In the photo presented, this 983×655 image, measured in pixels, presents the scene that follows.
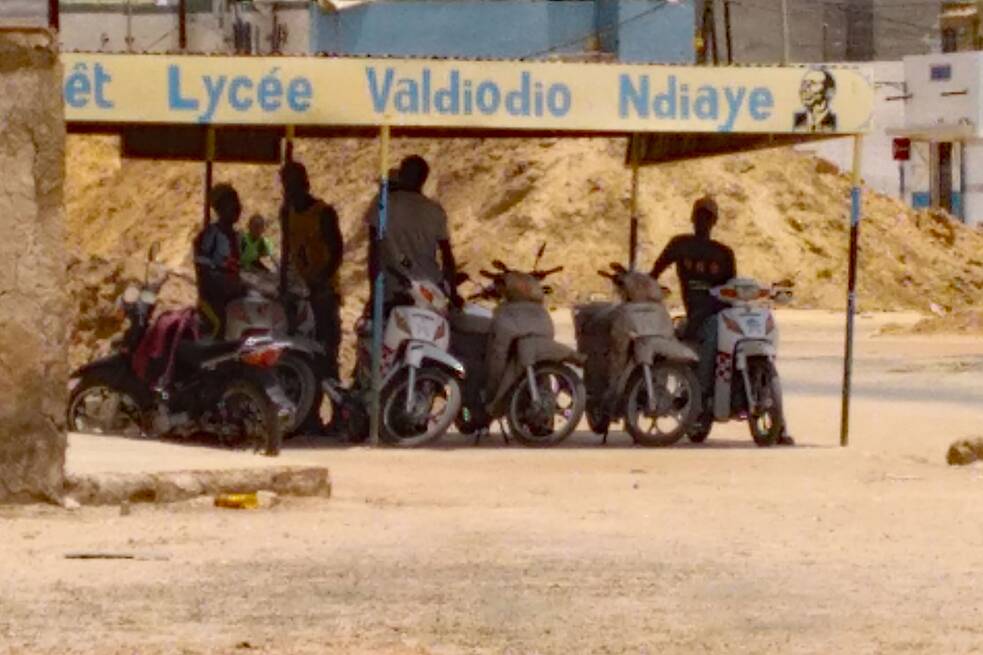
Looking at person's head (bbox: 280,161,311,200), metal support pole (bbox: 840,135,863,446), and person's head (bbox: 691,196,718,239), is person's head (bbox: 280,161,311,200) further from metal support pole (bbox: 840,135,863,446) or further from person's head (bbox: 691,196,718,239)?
metal support pole (bbox: 840,135,863,446)

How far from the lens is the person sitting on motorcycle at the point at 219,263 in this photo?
17484 mm

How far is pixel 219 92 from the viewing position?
1705 centimetres

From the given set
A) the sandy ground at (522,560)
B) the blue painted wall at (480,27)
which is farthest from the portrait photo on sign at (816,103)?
the blue painted wall at (480,27)

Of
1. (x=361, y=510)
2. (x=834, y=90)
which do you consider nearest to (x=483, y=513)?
(x=361, y=510)

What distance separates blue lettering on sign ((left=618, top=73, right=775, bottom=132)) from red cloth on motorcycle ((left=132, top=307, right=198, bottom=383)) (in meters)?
3.01

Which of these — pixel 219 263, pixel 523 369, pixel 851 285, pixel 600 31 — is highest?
pixel 600 31

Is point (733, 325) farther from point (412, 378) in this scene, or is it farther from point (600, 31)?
point (600, 31)

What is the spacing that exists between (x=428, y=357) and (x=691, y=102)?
231cm

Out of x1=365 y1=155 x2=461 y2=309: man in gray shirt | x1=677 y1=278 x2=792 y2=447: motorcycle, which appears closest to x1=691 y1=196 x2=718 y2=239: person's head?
x1=677 y1=278 x2=792 y2=447: motorcycle

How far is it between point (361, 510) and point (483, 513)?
1.76 ft

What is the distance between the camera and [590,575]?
32.9 feet

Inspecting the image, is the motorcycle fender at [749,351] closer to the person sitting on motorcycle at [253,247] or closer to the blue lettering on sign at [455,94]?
the blue lettering on sign at [455,94]

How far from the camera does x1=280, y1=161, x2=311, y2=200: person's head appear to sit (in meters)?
18.3

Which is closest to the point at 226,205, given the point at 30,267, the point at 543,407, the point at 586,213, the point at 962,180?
the point at 543,407
